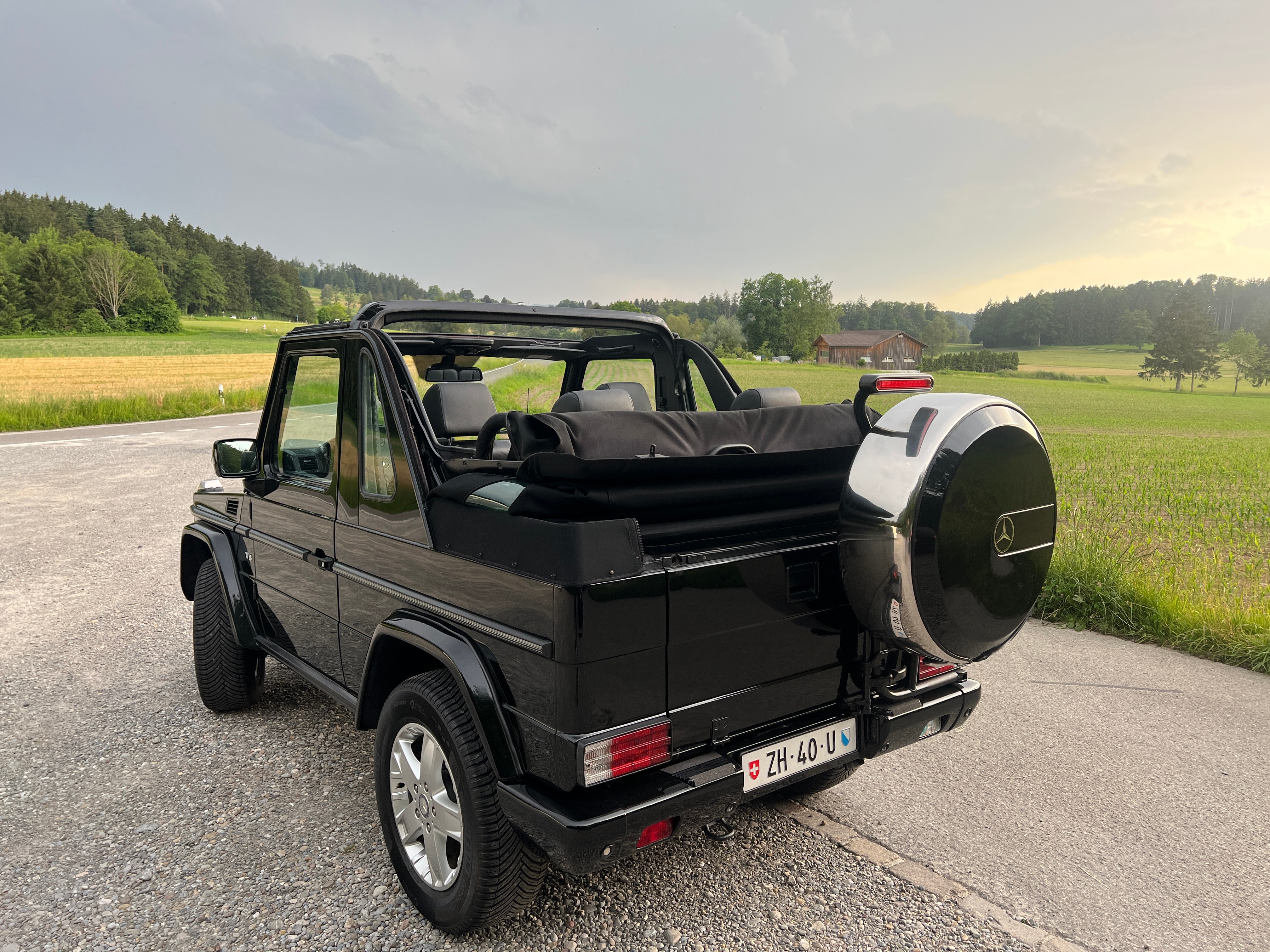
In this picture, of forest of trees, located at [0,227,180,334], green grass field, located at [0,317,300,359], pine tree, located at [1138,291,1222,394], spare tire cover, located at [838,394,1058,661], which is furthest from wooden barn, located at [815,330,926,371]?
spare tire cover, located at [838,394,1058,661]

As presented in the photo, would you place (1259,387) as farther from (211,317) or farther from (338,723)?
(211,317)

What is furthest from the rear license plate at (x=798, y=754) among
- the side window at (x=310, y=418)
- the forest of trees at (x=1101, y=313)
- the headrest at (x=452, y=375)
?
the forest of trees at (x=1101, y=313)

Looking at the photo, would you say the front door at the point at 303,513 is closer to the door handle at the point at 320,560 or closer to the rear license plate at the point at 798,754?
the door handle at the point at 320,560

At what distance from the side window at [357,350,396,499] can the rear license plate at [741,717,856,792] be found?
4.91 ft

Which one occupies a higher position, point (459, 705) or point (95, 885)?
point (459, 705)

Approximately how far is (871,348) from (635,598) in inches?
4418

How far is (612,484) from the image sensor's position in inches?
86.0

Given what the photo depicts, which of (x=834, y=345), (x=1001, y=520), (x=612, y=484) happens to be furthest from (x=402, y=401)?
(x=834, y=345)

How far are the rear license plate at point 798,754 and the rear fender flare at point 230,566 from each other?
2.73 m

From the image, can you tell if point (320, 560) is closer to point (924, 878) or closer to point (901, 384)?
point (901, 384)

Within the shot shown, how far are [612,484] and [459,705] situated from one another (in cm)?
81

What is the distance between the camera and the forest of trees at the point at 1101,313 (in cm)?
10606

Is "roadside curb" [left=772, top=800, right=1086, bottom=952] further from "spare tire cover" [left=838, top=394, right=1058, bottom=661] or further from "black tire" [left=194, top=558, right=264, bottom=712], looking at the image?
"black tire" [left=194, top=558, right=264, bottom=712]

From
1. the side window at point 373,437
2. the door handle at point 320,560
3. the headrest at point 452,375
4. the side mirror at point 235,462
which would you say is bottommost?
the door handle at point 320,560
